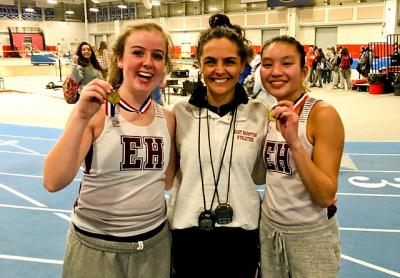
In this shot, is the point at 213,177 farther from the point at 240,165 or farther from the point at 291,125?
the point at 291,125

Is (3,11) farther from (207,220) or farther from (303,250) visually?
(303,250)

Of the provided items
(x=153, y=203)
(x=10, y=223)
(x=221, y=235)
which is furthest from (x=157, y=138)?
(x=10, y=223)

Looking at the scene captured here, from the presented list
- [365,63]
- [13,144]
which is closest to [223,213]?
[13,144]

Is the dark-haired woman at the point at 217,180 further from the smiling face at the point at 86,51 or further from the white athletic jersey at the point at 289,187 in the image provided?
the smiling face at the point at 86,51

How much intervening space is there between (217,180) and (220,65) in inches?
23.0

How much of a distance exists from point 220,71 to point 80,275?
118 centimetres

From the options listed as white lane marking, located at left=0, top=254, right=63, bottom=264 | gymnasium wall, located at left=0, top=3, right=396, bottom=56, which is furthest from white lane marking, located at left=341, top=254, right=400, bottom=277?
gymnasium wall, located at left=0, top=3, right=396, bottom=56

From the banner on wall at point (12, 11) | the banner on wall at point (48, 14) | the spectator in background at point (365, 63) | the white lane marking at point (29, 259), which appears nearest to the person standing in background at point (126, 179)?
the white lane marking at point (29, 259)

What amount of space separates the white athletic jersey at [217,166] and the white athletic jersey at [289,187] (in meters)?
0.10

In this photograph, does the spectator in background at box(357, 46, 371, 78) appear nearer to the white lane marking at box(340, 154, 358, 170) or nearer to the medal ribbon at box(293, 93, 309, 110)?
the white lane marking at box(340, 154, 358, 170)

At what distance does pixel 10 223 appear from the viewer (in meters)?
4.71

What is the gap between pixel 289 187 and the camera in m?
2.01

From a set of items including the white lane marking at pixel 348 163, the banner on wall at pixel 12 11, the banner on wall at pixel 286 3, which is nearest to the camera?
the white lane marking at pixel 348 163

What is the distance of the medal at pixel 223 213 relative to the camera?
196cm
